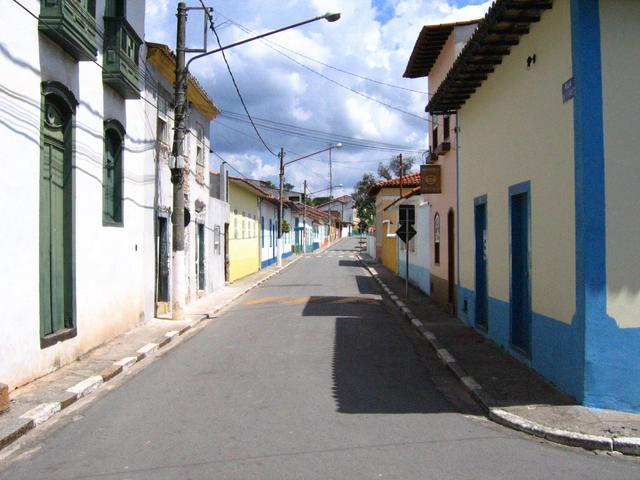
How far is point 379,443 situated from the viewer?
5.49 meters

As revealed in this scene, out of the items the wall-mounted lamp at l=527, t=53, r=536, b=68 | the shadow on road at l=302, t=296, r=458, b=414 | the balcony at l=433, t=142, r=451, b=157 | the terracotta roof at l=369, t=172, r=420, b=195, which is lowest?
the shadow on road at l=302, t=296, r=458, b=414

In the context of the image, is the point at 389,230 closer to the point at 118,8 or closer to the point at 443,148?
the point at 443,148

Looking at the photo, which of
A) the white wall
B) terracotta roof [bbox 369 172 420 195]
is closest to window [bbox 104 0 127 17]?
the white wall

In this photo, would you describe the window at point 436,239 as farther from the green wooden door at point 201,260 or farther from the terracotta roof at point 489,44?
the green wooden door at point 201,260

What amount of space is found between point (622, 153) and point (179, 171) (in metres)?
9.69

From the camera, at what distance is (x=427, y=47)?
56.1 ft

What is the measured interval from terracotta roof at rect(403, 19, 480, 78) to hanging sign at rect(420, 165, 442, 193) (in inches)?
135

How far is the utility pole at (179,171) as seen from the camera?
13.9 m

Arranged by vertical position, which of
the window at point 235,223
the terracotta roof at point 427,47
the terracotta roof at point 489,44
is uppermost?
the terracotta roof at point 427,47

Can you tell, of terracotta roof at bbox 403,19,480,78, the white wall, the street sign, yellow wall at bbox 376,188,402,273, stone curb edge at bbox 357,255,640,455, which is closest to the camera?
stone curb edge at bbox 357,255,640,455

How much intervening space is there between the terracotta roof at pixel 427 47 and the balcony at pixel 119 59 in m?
7.77

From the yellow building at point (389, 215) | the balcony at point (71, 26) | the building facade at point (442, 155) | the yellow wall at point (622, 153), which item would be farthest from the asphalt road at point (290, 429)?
the yellow building at point (389, 215)

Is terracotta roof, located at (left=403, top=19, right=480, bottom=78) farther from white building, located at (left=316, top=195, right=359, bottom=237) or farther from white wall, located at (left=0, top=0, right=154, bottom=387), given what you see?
white building, located at (left=316, top=195, right=359, bottom=237)

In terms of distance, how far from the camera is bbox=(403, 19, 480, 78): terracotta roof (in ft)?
51.6
